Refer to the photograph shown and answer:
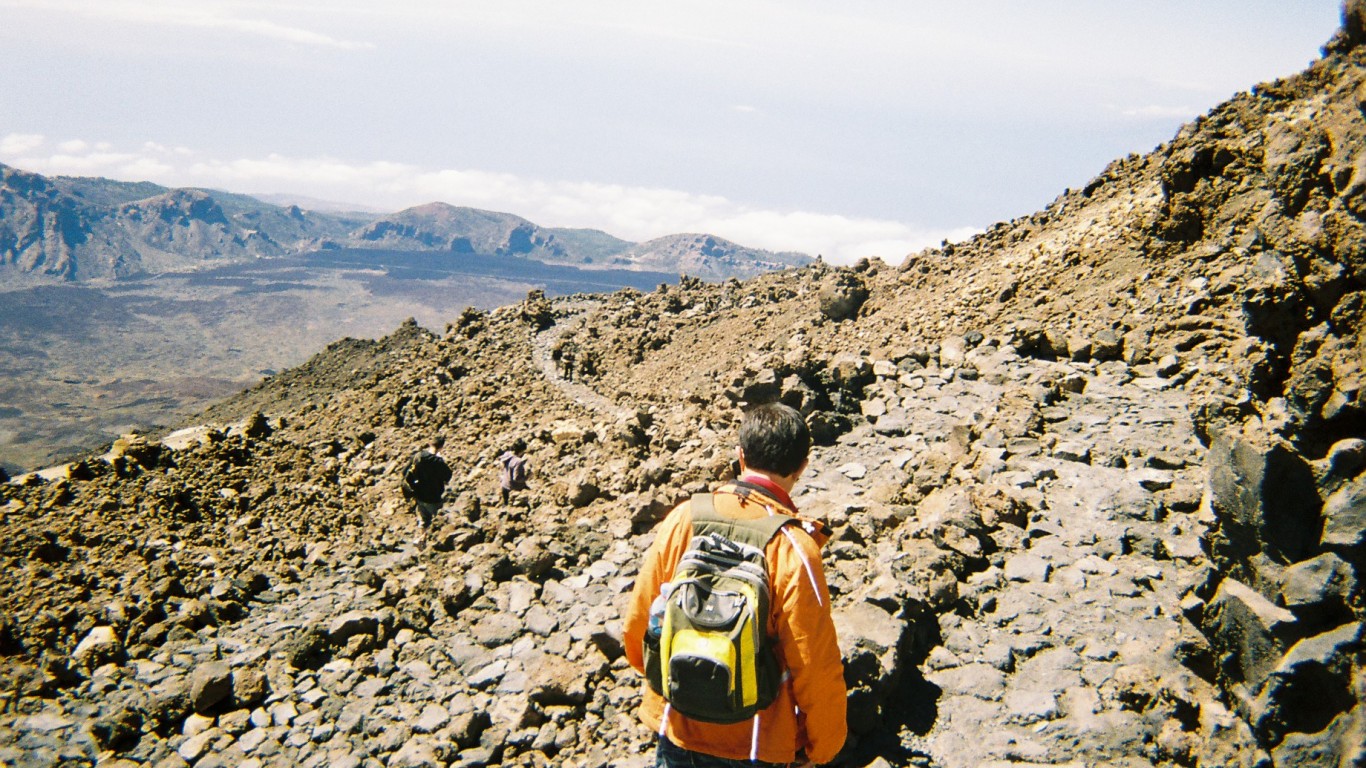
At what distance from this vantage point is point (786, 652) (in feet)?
9.68

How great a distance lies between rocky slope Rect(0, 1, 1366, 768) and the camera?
3.66m

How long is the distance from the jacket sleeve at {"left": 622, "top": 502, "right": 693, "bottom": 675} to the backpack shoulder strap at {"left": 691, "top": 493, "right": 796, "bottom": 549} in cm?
7

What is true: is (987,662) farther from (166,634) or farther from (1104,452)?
(166,634)

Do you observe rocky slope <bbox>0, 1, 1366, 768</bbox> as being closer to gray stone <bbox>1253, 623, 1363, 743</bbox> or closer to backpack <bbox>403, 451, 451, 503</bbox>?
gray stone <bbox>1253, 623, 1363, 743</bbox>

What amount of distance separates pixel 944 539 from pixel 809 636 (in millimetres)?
3941

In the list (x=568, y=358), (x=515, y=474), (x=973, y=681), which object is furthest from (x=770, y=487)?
(x=568, y=358)

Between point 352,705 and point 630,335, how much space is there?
699 inches

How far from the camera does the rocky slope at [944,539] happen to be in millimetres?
3662

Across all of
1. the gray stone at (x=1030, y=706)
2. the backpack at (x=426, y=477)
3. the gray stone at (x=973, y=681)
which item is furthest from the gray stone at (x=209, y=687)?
the gray stone at (x=1030, y=706)

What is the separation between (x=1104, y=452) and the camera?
747 cm

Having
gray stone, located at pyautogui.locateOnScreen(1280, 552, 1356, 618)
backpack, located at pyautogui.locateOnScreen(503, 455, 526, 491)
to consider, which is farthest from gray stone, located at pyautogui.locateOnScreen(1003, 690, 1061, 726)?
backpack, located at pyautogui.locateOnScreen(503, 455, 526, 491)

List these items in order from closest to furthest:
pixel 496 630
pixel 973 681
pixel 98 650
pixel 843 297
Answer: pixel 973 681, pixel 496 630, pixel 98 650, pixel 843 297

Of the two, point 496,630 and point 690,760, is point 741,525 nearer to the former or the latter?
point 690,760

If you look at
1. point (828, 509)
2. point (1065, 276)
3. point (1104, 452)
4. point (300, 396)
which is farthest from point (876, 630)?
point (300, 396)
